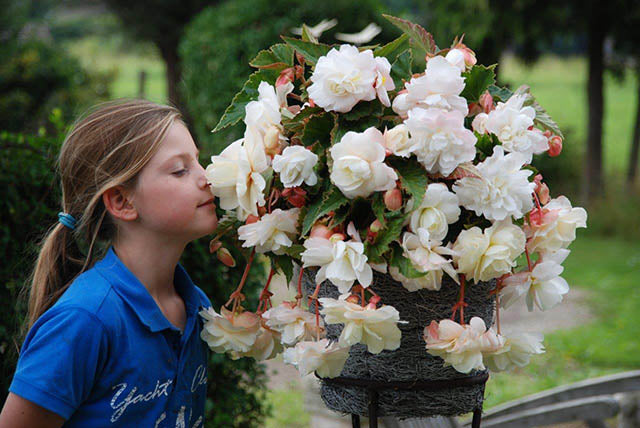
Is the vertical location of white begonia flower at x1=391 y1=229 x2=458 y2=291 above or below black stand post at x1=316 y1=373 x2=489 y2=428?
above

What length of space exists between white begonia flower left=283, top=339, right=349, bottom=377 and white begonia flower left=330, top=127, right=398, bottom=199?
12.5 inches

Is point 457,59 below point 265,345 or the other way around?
the other way around

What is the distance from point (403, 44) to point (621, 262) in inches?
297

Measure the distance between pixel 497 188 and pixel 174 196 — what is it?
77 cm

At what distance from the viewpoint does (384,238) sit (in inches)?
57.1

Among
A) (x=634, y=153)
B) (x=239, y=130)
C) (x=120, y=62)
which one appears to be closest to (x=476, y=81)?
(x=239, y=130)

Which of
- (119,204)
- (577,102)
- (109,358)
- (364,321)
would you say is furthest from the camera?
(577,102)

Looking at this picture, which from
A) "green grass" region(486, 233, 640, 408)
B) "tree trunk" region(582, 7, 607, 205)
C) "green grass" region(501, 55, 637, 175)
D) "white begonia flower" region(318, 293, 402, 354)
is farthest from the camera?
"green grass" region(501, 55, 637, 175)

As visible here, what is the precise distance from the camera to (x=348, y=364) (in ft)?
5.46

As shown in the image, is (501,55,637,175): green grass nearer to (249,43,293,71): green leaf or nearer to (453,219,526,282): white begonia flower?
(249,43,293,71): green leaf

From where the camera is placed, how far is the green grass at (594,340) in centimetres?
515

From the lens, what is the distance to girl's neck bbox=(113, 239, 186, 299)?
1908mm

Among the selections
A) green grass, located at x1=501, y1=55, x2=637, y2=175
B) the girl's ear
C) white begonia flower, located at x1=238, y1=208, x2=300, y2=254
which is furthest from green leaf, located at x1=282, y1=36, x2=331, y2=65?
green grass, located at x1=501, y1=55, x2=637, y2=175

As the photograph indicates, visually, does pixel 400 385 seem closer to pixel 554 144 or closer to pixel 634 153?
pixel 554 144
